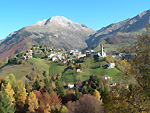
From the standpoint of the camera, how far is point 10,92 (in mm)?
42500

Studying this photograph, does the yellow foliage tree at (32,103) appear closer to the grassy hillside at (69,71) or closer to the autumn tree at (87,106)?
the autumn tree at (87,106)

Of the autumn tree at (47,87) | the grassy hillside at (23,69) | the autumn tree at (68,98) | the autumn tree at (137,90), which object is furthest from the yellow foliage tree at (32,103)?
the grassy hillside at (23,69)

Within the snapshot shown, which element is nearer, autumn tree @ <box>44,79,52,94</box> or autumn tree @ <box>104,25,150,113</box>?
autumn tree @ <box>104,25,150,113</box>

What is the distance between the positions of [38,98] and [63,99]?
28.5 ft

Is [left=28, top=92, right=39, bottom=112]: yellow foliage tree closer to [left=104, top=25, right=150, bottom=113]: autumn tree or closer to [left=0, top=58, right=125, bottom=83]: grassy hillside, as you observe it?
[left=104, top=25, right=150, bottom=113]: autumn tree

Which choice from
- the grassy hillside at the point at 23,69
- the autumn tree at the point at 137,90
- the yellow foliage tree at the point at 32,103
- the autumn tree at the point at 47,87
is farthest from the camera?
the grassy hillside at the point at 23,69

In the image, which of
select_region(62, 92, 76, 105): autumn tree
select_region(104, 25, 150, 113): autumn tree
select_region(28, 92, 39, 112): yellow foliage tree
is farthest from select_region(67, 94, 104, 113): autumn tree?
select_region(104, 25, 150, 113): autumn tree

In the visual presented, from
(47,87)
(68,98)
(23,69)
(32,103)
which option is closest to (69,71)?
(23,69)

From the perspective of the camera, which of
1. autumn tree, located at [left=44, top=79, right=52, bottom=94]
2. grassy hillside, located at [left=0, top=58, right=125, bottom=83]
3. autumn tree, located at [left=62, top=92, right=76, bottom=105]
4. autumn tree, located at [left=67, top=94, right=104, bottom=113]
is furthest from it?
grassy hillside, located at [left=0, top=58, right=125, bottom=83]

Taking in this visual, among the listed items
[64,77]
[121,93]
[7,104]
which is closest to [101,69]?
[64,77]

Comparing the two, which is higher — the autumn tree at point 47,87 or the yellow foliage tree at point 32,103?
the autumn tree at point 47,87

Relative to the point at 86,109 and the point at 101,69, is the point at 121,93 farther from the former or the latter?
the point at 101,69

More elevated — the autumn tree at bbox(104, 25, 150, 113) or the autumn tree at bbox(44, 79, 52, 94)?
the autumn tree at bbox(104, 25, 150, 113)

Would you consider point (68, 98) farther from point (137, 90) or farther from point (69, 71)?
point (69, 71)
